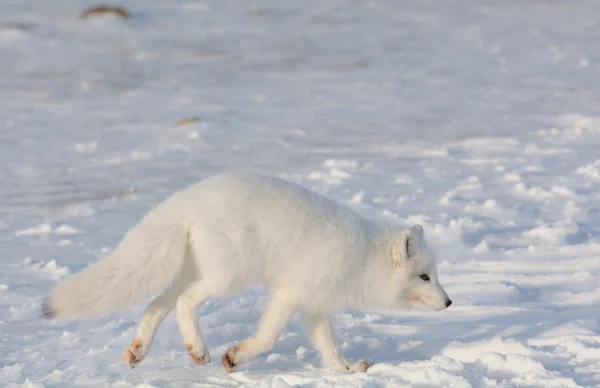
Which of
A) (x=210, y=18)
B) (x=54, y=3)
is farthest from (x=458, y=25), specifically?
(x=54, y=3)

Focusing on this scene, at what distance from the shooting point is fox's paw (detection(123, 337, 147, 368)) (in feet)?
11.6

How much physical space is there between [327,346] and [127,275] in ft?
2.52

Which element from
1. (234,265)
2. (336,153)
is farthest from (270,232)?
(336,153)

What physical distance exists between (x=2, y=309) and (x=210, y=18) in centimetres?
1077

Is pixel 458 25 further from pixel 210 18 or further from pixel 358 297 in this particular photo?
pixel 358 297

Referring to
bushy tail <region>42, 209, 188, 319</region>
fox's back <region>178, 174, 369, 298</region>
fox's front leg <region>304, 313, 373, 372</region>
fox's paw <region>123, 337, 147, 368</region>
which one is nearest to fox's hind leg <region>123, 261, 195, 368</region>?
fox's paw <region>123, 337, 147, 368</region>

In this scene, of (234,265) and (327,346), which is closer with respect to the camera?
(234,265)

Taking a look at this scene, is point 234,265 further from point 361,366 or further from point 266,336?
point 361,366

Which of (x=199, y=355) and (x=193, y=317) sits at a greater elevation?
(x=193, y=317)

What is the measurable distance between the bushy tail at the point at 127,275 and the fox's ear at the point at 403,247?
78 cm

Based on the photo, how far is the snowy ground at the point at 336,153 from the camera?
3771 millimetres

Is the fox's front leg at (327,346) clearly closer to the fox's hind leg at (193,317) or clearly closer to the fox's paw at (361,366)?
the fox's paw at (361,366)

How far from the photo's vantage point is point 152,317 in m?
3.65

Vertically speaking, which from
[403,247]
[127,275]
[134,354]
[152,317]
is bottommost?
[134,354]
